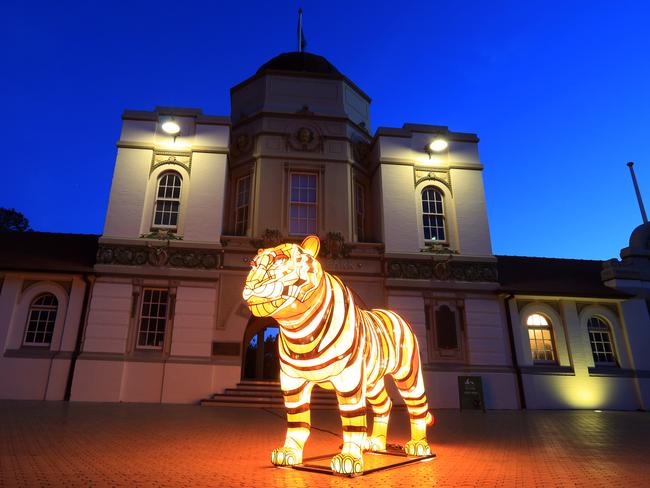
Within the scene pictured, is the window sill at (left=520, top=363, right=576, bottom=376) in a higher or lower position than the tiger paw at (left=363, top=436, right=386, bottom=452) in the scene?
higher

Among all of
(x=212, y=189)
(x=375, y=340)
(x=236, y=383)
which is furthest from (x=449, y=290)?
(x=375, y=340)

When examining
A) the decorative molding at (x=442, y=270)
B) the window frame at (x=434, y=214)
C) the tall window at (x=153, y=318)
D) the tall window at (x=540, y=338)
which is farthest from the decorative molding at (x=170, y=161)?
the tall window at (x=540, y=338)

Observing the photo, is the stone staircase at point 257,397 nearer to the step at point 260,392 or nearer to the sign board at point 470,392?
the step at point 260,392

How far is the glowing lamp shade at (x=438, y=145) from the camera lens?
666 inches

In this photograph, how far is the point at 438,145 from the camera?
17109 millimetres

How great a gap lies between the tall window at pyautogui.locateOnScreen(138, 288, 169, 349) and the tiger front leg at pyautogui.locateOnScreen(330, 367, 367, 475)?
36.8 feet

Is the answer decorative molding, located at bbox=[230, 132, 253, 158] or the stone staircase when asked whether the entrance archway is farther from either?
decorative molding, located at bbox=[230, 132, 253, 158]

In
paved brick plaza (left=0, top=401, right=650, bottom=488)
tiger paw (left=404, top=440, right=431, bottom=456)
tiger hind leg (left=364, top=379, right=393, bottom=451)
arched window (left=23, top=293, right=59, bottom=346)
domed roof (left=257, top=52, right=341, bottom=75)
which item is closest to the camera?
paved brick plaza (left=0, top=401, right=650, bottom=488)

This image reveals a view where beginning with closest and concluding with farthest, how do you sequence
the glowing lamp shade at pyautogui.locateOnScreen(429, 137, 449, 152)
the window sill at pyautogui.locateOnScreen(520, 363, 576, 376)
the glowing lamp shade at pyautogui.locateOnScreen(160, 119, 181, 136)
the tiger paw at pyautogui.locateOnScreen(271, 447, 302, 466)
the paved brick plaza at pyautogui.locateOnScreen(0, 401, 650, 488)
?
the paved brick plaza at pyautogui.locateOnScreen(0, 401, 650, 488), the tiger paw at pyautogui.locateOnScreen(271, 447, 302, 466), the window sill at pyautogui.locateOnScreen(520, 363, 576, 376), the glowing lamp shade at pyautogui.locateOnScreen(160, 119, 181, 136), the glowing lamp shade at pyautogui.locateOnScreen(429, 137, 449, 152)

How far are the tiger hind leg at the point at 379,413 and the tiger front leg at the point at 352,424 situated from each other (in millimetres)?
977

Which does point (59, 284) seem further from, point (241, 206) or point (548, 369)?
point (548, 369)

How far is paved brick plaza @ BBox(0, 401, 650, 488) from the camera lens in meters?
4.16

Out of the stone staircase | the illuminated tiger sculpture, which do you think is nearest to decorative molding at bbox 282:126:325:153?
the stone staircase

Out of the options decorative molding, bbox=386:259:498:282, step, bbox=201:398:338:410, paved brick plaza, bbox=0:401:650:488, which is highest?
decorative molding, bbox=386:259:498:282
